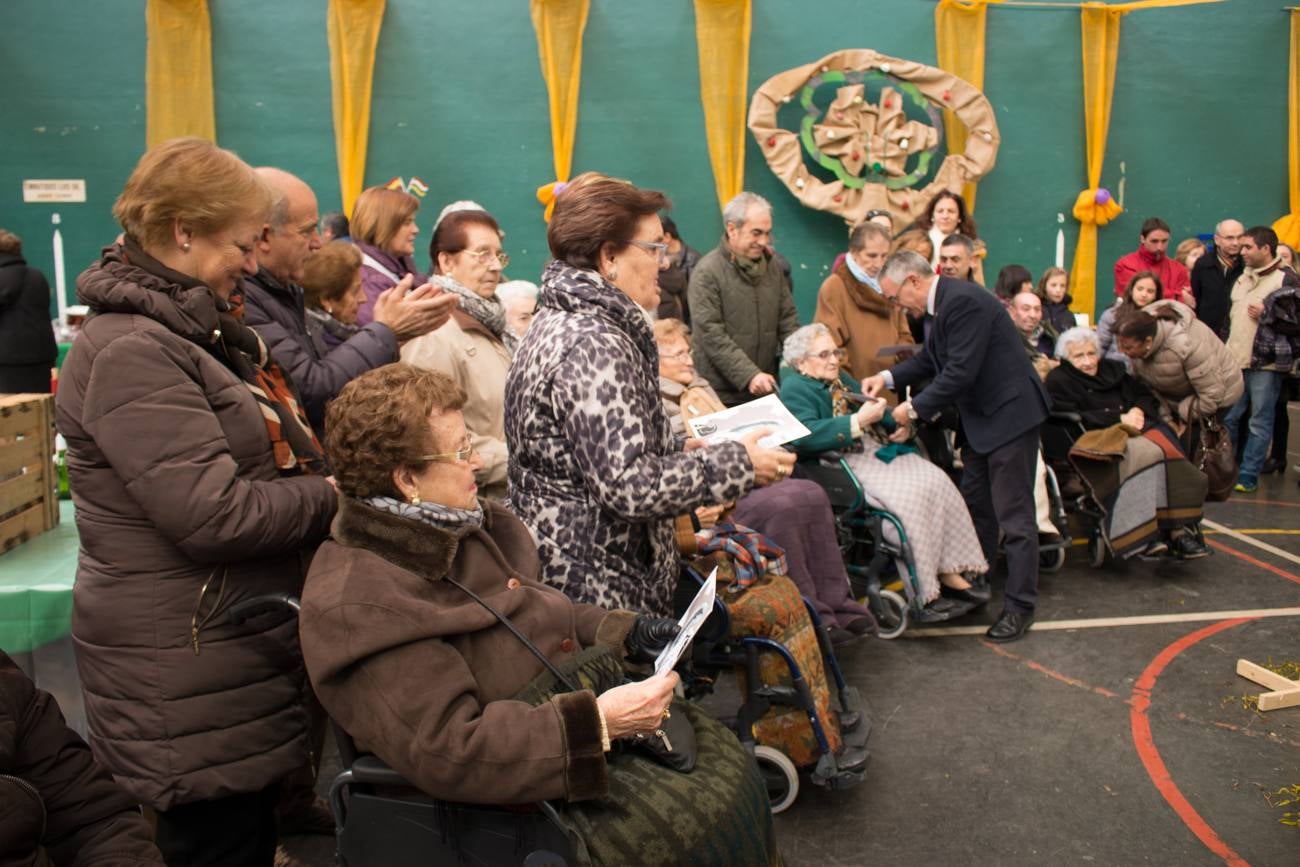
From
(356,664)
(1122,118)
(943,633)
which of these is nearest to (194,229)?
(356,664)

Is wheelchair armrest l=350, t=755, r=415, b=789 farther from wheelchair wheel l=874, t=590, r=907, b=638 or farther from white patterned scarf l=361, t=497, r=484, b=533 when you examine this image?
wheelchair wheel l=874, t=590, r=907, b=638

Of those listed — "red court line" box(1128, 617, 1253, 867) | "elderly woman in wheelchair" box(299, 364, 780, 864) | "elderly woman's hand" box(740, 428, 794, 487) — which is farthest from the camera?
"red court line" box(1128, 617, 1253, 867)

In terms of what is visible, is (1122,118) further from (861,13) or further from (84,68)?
(84,68)

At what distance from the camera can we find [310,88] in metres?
8.14

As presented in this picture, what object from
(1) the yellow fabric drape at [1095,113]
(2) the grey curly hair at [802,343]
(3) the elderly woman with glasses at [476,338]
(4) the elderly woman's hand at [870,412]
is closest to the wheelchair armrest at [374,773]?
(3) the elderly woman with glasses at [476,338]

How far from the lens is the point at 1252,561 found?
217 inches

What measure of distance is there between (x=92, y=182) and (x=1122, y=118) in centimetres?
839

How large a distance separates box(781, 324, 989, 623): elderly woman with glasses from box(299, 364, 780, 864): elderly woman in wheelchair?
2.54m

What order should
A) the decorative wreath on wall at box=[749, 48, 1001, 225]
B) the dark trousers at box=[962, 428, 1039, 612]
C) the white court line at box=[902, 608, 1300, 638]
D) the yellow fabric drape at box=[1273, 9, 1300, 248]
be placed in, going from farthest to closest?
the yellow fabric drape at box=[1273, 9, 1300, 248] < the decorative wreath on wall at box=[749, 48, 1001, 225] < the white court line at box=[902, 608, 1300, 638] < the dark trousers at box=[962, 428, 1039, 612]

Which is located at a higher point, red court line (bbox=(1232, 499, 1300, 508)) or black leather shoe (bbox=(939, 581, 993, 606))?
black leather shoe (bbox=(939, 581, 993, 606))

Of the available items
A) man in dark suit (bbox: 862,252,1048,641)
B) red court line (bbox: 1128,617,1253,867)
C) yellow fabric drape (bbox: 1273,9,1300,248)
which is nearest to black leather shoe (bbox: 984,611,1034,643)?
man in dark suit (bbox: 862,252,1048,641)

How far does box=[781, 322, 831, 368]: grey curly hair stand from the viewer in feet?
15.3

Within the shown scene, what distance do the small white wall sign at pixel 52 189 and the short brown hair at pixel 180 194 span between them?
22.8ft

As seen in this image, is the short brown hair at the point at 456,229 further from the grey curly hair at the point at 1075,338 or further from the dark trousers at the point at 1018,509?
the grey curly hair at the point at 1075,338
